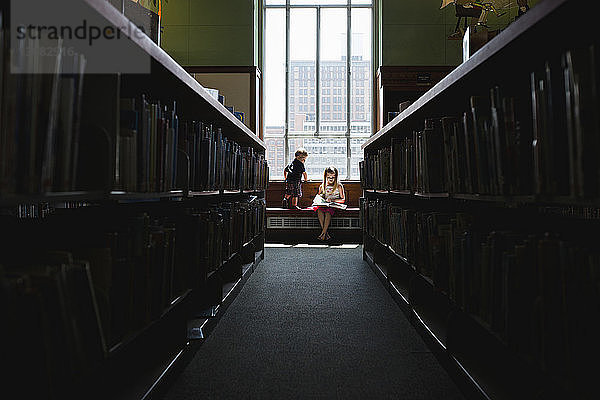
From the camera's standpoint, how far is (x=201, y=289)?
7.22 ft

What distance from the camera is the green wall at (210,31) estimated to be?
7.09 meters

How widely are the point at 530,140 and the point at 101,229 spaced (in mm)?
1189

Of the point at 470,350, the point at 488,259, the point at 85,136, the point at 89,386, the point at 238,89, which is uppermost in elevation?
the point at 238,89

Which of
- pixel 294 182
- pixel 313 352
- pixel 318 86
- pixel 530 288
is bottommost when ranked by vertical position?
pixel 313 352

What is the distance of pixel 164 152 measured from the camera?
5.51 ft

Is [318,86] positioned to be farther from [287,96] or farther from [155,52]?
[155,52]

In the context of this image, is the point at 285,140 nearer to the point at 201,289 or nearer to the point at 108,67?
the point at 201,289

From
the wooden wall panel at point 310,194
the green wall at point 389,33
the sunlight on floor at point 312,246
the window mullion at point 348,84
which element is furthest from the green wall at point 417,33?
the sunlight on floor at point 312,246

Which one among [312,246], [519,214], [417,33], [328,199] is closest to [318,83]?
[417,33]

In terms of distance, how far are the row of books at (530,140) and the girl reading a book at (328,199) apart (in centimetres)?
396

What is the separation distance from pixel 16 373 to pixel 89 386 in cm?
31

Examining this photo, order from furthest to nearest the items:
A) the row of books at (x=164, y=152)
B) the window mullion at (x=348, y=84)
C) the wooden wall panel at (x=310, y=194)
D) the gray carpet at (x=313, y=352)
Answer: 1. the window mullion at (x=348, y=84)
2. the wooden wall panel at (x=310, y=194)
3. the gray carpet at (x=313, y=352)
4. the row of books at (x=164, y=152)

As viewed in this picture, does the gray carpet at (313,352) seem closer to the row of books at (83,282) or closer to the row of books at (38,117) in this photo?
the row of books at (83,282)

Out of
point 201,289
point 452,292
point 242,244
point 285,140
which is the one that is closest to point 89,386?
point 201,289
